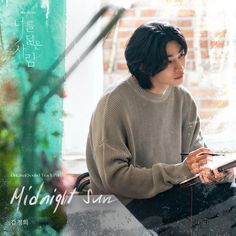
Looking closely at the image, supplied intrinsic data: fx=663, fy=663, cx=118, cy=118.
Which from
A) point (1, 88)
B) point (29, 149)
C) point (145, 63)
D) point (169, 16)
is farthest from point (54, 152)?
point (169, 16)

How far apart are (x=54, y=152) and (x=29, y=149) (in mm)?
87

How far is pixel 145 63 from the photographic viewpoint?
2.27 metres

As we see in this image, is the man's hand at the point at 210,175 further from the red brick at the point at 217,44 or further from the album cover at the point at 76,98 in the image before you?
the red brick at the point at 217,44

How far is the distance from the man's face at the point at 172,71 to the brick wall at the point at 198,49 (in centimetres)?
4

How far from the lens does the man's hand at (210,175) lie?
7.53ft

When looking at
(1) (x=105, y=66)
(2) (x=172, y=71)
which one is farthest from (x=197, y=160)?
(1) (x=105, y=66)

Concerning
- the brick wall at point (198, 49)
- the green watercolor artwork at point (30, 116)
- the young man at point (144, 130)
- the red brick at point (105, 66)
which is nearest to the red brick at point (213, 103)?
the brick wall at point (198, 49)

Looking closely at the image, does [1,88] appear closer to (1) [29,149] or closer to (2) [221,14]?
(1) [29,149]

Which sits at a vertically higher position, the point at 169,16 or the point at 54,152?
the point at 169,16

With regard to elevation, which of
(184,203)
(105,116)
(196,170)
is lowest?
(184,203)

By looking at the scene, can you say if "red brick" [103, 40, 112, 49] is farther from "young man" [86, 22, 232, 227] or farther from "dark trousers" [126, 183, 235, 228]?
"dark trousers" [126, 183, 235, 228]

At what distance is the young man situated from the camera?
7.39ft

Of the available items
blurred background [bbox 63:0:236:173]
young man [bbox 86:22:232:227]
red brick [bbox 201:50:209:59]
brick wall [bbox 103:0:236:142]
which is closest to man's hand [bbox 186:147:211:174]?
young man [bbox 86:22:232:227]

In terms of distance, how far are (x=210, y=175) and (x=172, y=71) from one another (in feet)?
1.26
